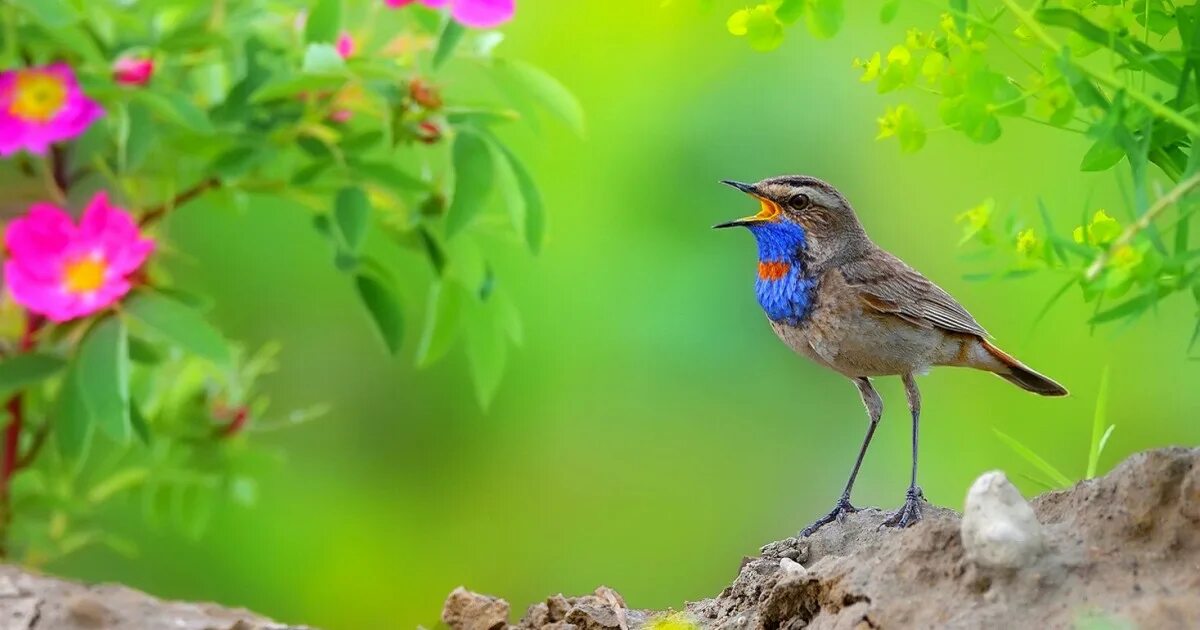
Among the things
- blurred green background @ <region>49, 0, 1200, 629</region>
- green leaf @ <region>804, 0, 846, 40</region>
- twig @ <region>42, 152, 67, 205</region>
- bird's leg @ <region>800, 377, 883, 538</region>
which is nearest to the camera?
green leaf @ <region>804, 0, 846, 40</region>

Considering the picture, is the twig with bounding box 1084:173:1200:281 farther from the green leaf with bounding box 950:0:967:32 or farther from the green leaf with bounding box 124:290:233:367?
the green leaf with bounding box 124:290:233:367

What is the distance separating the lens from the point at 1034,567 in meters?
1.32

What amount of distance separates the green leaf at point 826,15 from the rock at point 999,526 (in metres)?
0.46

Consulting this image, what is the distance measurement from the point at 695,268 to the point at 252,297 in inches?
47.0

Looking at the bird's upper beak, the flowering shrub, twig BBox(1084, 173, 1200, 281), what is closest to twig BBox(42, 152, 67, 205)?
the flowering shrub

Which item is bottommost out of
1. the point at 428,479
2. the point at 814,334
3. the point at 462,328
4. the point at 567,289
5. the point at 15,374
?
the point at 428,479

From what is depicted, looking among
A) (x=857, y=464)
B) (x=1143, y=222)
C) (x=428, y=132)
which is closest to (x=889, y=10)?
(x=1143, y=222)

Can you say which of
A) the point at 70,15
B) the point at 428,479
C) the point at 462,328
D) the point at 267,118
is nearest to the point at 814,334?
the point at 462,328

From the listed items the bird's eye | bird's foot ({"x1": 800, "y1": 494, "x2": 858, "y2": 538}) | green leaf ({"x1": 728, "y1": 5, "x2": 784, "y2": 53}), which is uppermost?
green leaf ({"x1": 728, "y1": 5, "x2": 784, "y2": 53})

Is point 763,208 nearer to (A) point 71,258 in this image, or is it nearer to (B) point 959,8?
(B) point 959,8

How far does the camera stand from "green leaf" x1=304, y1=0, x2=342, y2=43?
1.99 m

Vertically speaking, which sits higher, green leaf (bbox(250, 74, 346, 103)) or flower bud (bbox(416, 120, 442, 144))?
green leaf (bbox(250, 74, 346, 103))

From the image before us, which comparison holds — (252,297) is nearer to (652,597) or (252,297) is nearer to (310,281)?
(310,281)

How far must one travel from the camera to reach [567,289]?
12.2ft
